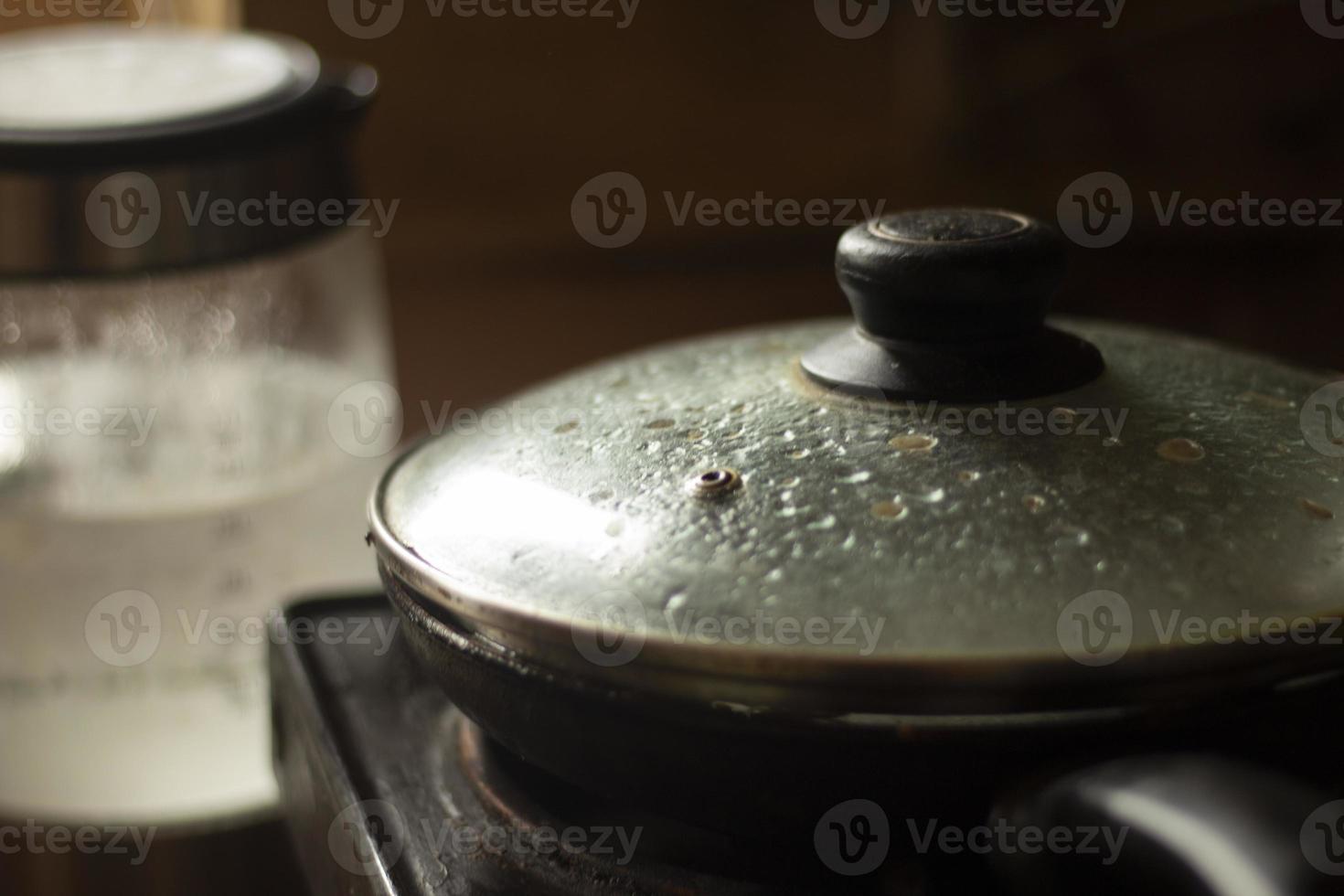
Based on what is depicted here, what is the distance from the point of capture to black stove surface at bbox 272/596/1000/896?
0.70 m

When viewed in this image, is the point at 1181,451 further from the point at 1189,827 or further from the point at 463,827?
the point at 463,827

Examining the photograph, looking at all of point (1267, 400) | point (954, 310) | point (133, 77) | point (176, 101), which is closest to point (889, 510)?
point (954, 310)

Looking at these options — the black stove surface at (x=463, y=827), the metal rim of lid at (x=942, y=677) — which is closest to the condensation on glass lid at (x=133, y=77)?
the black stove surface at (x=463, y=827)

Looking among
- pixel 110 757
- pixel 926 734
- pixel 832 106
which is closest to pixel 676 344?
pixel 926 734

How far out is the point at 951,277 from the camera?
71 centimetres

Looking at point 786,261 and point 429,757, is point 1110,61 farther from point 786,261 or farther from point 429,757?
point 429,757

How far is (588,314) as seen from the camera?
2791 mm

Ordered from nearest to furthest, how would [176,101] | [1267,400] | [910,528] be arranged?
1. [910,528]
2. [1267,400]
3. [176,101]

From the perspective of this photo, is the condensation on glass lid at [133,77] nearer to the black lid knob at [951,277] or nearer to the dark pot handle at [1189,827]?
the black lid knob at [951,277]

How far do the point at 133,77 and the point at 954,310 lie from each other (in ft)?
3.56

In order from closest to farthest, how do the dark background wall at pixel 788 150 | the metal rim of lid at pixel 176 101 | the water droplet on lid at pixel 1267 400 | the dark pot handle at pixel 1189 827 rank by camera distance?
1. the dark pot handle at pixel 1189 827
2. the water droplet on lid at pixel 1267 400
3. the metal rim of lid at pixel 176 101
4. the dark background wall at pixel 788 150

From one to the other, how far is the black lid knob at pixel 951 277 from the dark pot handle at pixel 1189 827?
0.27 metres

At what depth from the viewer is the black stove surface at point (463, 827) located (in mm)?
702

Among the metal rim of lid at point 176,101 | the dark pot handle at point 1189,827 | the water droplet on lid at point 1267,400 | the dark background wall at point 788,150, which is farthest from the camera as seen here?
the dark background wall at point 788,150
